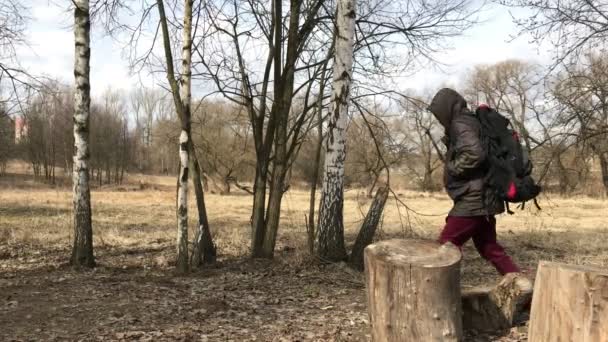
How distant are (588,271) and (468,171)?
1422mm

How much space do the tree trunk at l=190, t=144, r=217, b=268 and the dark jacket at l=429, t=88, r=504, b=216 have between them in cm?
471

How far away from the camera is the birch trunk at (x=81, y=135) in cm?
854

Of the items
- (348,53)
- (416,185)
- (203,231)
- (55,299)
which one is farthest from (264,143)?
(416,185)

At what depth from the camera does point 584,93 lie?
35.8 ft

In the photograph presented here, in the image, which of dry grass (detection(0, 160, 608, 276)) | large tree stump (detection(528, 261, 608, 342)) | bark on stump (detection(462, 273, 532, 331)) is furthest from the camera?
dry grass (detection(0, 160, 608, 276))

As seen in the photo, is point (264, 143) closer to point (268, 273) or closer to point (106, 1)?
point (268, 273)

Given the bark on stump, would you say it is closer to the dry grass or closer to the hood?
the hood

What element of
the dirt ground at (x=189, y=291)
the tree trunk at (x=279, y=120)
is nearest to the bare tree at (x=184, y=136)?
the dirt ground at (x=189, y=291)

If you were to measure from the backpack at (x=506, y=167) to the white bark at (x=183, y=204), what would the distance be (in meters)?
4.81

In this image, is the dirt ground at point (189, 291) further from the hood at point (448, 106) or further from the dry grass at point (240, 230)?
the hood at point (448, 106)

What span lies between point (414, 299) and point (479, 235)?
158cm

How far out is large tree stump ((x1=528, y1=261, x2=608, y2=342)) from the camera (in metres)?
3.50

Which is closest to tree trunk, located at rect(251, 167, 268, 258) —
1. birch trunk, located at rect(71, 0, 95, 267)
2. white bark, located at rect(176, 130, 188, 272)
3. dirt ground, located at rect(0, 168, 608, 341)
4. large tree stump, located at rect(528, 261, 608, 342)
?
dirt ground, located at rect(0, 168, 608, 341)

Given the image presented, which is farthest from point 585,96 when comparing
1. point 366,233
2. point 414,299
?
point 414,299
